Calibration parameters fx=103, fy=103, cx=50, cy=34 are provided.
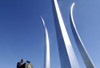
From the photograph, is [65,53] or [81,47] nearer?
[65,53]

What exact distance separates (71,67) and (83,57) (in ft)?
45.3

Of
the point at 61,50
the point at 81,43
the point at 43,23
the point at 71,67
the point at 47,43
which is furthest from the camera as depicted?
the point at 43,23

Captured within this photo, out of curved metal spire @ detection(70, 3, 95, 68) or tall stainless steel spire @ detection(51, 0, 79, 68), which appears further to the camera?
curved metal spire @ detection(70, 3, 95, 68)

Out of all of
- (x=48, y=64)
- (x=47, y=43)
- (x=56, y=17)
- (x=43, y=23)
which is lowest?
(x=48, y=64)

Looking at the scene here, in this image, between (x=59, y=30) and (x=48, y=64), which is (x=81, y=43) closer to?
(x=48, y=64)

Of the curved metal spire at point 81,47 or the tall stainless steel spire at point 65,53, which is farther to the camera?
the curved metal spire at point 81,47

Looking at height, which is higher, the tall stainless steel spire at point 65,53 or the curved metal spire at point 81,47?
the curved metal spire at point 81,47

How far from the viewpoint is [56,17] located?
40.9ft

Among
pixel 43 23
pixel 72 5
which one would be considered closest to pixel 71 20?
pixel 72 5

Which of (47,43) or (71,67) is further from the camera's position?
(47,43)

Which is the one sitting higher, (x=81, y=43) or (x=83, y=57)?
(x=81, y=43)

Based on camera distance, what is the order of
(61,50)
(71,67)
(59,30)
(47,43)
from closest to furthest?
(71,67) < (61,50) < (59,30) < (47,43)

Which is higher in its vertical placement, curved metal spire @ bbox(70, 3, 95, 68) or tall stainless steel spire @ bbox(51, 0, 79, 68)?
curved metal spire @ bbox(70, 3, 95, 68)

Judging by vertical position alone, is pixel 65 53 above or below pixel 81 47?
below
